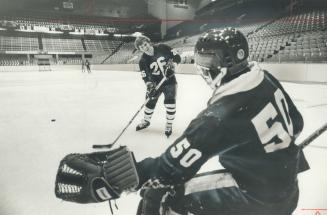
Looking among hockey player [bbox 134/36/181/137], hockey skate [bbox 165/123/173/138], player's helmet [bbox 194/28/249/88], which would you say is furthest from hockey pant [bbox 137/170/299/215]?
hockey player [bbox 134/36/181/137]

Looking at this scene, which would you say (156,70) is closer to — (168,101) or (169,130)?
(168,101)

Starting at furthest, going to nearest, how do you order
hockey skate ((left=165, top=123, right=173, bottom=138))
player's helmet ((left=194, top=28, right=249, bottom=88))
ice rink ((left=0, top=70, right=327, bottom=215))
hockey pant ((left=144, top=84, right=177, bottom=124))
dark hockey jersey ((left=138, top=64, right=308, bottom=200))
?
hockey pant ((left=144, top=84, right=177, bottom=124)), hockey skate ((left=165, top=123, right=173, bottom=138)), ice rink ((left=0, top=70, right=327, bottom=215)), player's helmet ((left=194, top=28, right=249, bottom=88)), dark hockey jersey ((left=138, top=64, right=308, bottom=200))

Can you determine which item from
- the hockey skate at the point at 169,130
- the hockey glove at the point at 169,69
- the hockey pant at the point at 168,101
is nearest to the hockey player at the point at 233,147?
the hockey skate at the point at 169,130

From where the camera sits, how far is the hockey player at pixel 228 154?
69cm

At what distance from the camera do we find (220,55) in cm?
79

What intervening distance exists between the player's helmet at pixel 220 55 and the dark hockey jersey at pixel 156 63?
1836 millimetres

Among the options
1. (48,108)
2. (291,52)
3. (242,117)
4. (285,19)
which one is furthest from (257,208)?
(285,19)

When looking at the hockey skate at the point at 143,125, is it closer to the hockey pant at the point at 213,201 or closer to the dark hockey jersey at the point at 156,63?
the dark hockey jersey at the point at 156,63

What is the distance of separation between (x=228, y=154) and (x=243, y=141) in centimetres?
8

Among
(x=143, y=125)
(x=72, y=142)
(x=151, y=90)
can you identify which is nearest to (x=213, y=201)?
(x=72, y=142)

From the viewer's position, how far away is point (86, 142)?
6.86ft

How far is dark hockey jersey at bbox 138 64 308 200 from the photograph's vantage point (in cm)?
68

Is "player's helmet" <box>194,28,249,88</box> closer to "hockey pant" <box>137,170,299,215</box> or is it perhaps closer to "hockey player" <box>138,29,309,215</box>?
"hockey player" <box>138,29,309,215</box>

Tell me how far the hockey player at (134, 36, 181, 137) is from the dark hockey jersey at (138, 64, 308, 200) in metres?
1.82
